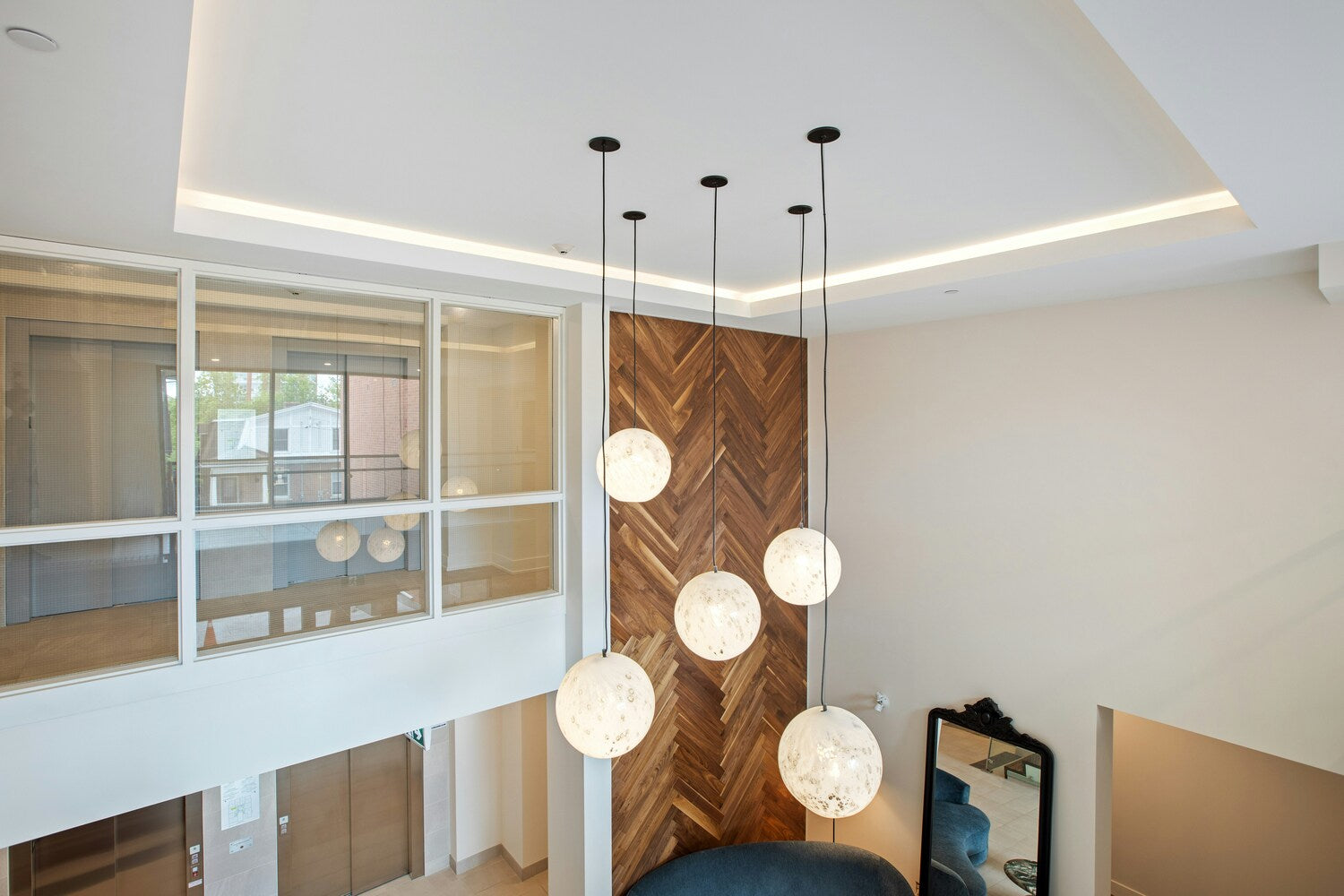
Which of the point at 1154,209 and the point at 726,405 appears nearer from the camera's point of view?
the point at 1154,209

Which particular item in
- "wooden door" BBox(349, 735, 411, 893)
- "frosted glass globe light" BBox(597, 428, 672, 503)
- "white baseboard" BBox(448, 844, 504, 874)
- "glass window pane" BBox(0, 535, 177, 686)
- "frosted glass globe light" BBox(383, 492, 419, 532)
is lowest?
"white baseboard" BBox(448, 844, 504, 874)

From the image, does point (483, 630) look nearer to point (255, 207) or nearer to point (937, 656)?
point (255, 207)

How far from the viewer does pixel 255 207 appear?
95.6 inches

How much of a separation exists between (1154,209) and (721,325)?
2316mm

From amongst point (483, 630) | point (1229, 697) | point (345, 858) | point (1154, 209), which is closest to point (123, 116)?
point (483, 630)

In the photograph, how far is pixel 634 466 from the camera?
2.44m

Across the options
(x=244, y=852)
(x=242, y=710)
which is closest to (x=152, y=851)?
(x=244, y=852)

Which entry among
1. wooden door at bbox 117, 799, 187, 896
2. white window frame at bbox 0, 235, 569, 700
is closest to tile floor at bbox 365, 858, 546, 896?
wooden door at bbox 117, 799, 187, 896

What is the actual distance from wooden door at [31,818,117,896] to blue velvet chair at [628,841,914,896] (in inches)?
147

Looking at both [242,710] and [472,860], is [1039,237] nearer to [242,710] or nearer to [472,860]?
[242,710]

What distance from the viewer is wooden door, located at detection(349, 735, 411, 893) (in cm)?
556

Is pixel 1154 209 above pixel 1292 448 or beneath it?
above

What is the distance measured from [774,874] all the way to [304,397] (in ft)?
11.5

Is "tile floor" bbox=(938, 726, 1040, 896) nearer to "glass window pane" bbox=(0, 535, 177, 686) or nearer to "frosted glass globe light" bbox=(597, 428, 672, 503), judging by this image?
"frosted glass globe light" bbox=(597, 428, 672, 503)
